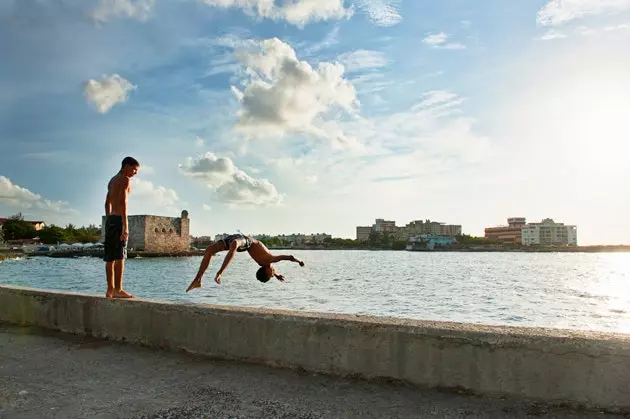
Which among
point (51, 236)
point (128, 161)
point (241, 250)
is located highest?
point (128, 161)

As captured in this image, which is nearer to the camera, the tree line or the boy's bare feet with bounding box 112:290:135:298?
the boy's bare feet with bounding box 112:290:135:298

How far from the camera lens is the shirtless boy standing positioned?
237 inches

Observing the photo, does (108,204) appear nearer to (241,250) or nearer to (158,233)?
(241,250)

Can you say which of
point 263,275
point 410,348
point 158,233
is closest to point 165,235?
point 158,233

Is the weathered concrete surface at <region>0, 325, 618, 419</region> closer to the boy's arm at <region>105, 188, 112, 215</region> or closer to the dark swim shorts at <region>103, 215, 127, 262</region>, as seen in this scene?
the dark swim shorts at <region>103, 215, 127, 262</region>

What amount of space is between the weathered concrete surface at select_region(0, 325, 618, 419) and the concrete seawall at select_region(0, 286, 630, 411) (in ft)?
0.36

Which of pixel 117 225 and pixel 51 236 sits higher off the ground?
pixel 117 225

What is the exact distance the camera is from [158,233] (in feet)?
360

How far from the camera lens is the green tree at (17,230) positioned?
14125 cm

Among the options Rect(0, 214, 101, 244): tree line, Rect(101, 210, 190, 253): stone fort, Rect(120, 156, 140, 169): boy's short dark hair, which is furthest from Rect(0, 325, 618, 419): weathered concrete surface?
Rect(0, 214, 101, 244): tree line

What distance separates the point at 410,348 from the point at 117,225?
167 inches

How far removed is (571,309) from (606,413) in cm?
3077

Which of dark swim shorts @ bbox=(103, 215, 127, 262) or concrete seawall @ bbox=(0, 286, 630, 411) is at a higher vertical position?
dark swim shorts @ bbox=(103, 215, 127, 262)

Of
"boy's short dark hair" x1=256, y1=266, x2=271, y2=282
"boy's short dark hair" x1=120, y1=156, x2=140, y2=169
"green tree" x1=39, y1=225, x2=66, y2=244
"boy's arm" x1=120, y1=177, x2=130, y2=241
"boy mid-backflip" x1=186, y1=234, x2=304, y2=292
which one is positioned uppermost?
"boy's short dark hair" x1=120, y1=156, x2=140, y2=169
